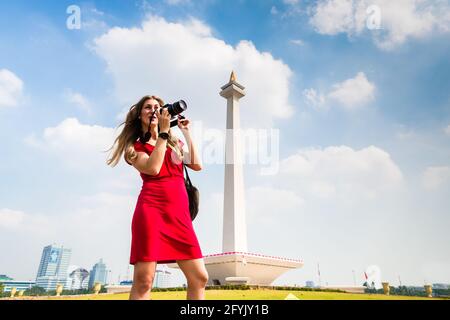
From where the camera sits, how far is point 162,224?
249cm

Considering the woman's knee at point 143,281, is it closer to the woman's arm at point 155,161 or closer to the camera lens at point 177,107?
the woman's arm at point 155,161

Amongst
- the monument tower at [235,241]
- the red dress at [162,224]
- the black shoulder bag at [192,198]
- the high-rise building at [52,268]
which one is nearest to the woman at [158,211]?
the red dress at [162,224]

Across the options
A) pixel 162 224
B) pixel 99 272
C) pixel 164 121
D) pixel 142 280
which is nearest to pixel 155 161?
pixel 164 121

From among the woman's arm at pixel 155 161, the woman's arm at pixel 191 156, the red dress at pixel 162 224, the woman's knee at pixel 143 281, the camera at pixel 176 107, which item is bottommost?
the woman's knee at pixel 143 281

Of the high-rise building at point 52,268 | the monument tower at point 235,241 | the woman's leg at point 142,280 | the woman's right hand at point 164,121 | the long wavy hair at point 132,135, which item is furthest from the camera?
the high-rise building at point 52,268

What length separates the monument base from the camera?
17828mm

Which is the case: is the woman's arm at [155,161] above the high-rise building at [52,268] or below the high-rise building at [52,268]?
below

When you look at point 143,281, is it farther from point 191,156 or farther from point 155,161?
point 191,156

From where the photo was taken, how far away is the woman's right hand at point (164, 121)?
2.66 m

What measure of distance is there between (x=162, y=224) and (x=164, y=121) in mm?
887

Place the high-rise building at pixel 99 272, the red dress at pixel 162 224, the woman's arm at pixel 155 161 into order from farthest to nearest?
the high-rise building at pixel 99 272 < the woman's arm at pixel 155 161 < the red dress at pixel 162 224

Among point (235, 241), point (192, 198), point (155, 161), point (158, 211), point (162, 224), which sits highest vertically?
point (235, 241)
